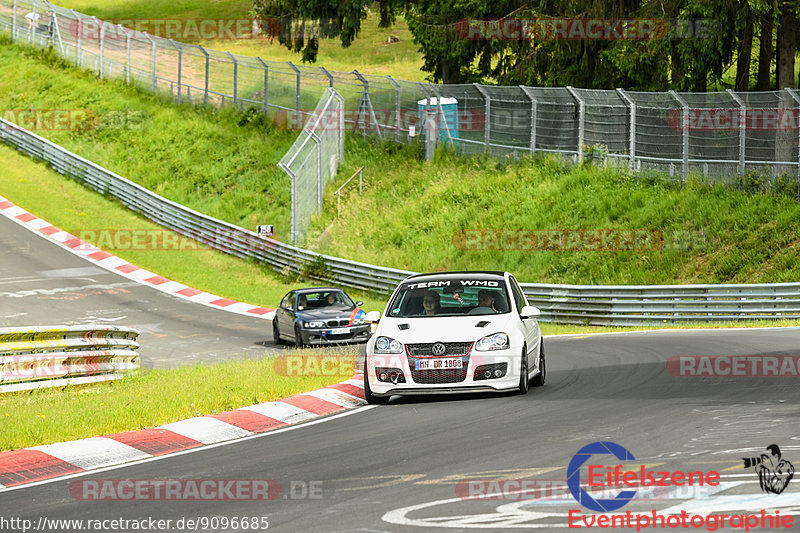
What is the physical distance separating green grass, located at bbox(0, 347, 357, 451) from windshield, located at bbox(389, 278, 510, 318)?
5.00ft

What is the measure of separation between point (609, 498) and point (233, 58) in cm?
4102

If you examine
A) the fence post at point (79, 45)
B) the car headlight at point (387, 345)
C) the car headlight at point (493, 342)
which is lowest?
the car headlight at point (387, 345)

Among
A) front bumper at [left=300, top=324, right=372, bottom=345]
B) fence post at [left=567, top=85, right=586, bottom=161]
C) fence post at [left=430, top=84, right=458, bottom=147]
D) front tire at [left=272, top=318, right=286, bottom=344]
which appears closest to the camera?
front bumper at [left=300, top=324, right=372, bottom=345]

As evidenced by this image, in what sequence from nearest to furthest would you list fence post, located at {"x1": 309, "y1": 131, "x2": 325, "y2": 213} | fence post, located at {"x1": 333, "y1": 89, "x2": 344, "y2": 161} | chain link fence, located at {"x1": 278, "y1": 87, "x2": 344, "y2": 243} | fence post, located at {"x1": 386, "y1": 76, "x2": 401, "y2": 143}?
chain link fence, located at {"x1": 278, "y1": 87, "x2": 344, "y2": 243}, fence post, located at {"x1": 309, "y1": 131, "x2": 325, "y2": 213}, fence post, located at {"x1": 386, "y1": 76, "x2": 401, "y2": 143}, fence post, located at {"x1": 333, "y1": 89, "x2": 344, "y2": 161}

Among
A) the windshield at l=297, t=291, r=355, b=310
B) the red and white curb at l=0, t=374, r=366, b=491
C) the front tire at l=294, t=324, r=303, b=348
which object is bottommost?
the front tire at l=294, t=324, r=303, b=348

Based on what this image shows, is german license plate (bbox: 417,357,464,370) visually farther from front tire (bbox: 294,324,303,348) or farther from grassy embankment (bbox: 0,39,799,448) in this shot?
front tire (bbox: 294,324,303,348)

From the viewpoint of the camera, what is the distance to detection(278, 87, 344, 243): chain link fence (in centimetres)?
3609

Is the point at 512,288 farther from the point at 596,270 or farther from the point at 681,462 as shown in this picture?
the point at 596,270

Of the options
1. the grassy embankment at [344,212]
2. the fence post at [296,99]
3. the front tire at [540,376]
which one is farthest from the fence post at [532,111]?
the front tire at [540,376]

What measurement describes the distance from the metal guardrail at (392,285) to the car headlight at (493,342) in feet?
44.8

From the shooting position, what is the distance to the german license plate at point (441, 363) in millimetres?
12438

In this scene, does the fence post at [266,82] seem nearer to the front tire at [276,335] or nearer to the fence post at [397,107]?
the fence post at [397,107]

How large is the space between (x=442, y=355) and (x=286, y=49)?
3193 inches

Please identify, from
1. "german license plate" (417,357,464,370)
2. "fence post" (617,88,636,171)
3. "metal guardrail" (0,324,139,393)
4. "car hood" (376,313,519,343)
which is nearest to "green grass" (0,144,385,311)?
"fence post" (617,88,636,171)
